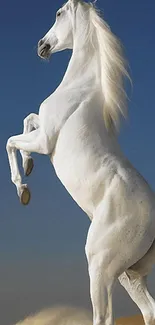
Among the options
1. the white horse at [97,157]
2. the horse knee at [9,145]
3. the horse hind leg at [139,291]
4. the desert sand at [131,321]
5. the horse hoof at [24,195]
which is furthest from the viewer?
the desert sand at [131,321]

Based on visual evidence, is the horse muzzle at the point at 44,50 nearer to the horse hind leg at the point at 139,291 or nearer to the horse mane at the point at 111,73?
the horse mane at the point at 111,73

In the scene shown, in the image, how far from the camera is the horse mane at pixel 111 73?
175 inches

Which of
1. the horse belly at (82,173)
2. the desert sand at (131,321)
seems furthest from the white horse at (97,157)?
the desert sand at (131,321)

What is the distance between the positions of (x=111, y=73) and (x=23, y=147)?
0.85 m

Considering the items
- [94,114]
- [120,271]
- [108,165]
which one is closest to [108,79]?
[94,114]

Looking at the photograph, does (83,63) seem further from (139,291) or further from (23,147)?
(139,291)

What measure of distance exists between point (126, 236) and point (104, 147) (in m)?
0.65

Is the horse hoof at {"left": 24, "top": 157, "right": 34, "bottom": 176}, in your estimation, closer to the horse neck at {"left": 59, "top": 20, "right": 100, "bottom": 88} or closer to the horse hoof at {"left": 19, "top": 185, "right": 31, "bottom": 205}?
the horse hoof at {"left": 19, "top": 185, "right": 31, "bottom": 205}

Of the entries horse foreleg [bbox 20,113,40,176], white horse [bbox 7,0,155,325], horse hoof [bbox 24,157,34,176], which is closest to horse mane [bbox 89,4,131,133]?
white horse [bbox 7,0,155,325]

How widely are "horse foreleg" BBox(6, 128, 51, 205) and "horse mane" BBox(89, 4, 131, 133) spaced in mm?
484

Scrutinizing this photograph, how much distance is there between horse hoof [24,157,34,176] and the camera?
478cm

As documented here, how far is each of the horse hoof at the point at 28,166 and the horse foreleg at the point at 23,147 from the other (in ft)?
0.30

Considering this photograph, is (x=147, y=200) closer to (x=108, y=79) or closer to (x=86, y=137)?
(x=86, y=137)

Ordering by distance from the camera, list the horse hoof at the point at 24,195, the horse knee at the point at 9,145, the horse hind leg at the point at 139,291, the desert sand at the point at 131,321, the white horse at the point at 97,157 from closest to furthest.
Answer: the white horse at the point at 97,157 → the horse hind leg at the point at 139,291 → the horse hoof at the point at 24,195 → the horse knee at the point at 9,145 → the desert sand at the point at 131,321
